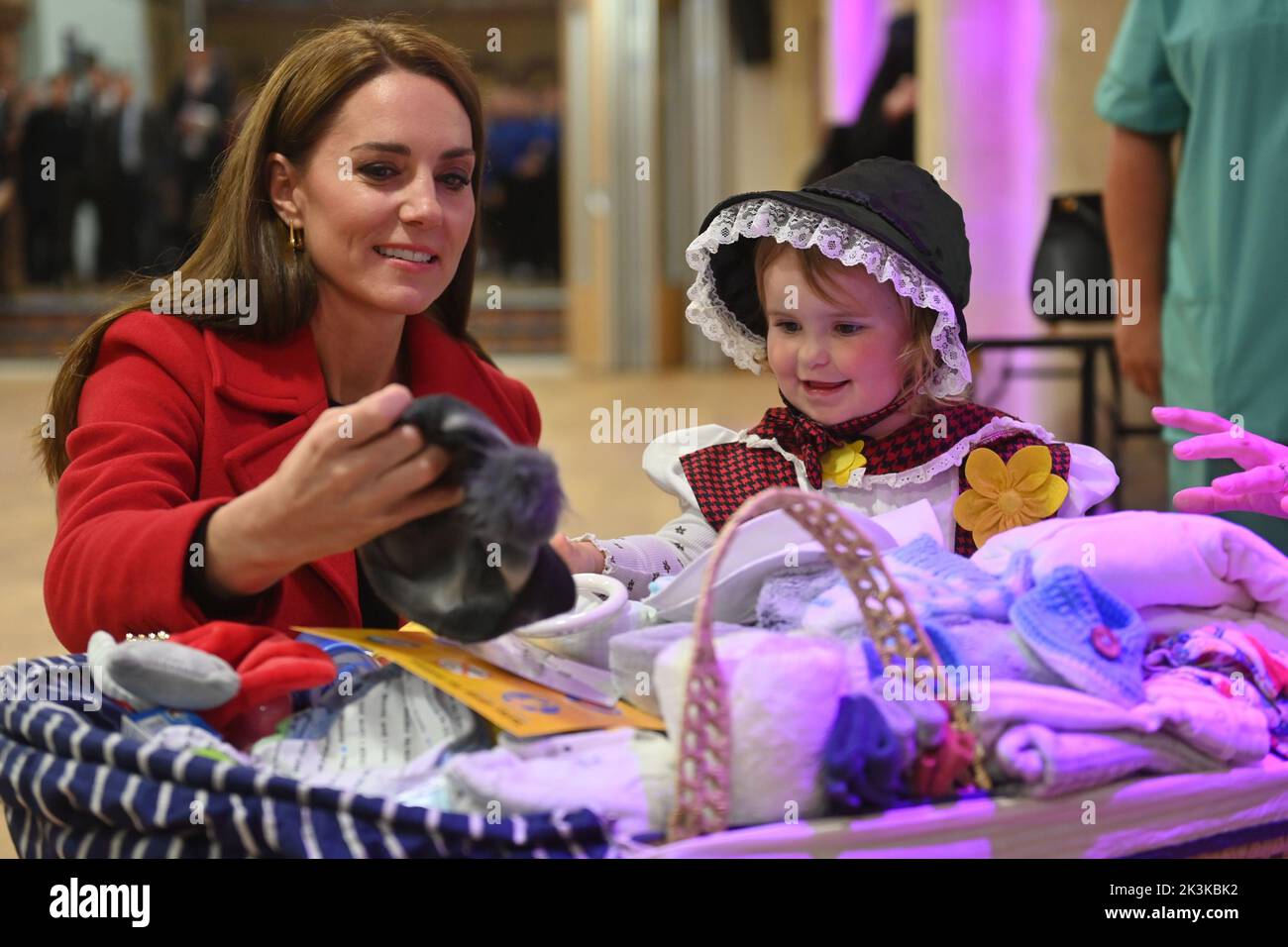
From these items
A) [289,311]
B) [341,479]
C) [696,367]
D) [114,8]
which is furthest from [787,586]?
[114,8]

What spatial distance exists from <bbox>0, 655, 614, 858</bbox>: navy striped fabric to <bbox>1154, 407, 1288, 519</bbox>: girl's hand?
906 mm

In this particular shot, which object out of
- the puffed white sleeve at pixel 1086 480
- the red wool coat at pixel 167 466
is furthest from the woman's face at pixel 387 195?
the puffed white sleeve at pixel 1086 480

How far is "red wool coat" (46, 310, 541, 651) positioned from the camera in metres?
1.46

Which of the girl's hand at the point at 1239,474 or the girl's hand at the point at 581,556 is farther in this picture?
the girl's hand at the point at 581,556

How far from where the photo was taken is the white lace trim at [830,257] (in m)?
1.76

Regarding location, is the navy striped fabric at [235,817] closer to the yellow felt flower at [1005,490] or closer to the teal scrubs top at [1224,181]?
the yellow felt flower at [1005,490]

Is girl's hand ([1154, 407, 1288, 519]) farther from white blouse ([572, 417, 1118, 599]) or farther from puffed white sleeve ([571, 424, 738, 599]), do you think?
puffed white sleeve ([571, 424, 738, 599])

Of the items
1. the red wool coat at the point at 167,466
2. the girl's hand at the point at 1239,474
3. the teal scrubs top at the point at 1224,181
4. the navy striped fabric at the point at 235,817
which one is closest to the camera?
the navy striped fabric at the point at 235,817

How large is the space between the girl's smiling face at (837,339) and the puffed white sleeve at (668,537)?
21cm

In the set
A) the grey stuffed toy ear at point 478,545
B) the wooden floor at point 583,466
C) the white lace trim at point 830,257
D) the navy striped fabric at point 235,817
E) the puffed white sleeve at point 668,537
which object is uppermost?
the white lace trim at point 830,257

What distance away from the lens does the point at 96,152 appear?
13.1 m

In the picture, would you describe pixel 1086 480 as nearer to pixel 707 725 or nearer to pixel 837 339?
pixel 837 339

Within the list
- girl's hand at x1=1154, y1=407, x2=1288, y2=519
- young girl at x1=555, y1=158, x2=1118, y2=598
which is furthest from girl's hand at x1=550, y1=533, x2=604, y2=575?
girl's hand at x1=1154, y1=407, x2=1288, y2=519
